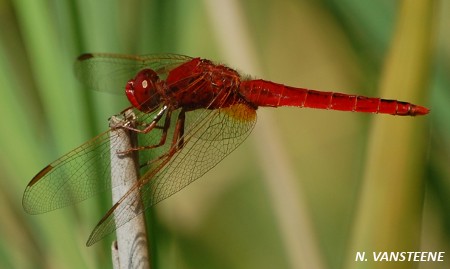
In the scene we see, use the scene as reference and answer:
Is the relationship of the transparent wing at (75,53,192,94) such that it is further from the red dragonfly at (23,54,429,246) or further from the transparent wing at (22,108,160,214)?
the transparent wing at (22,108,160,214)

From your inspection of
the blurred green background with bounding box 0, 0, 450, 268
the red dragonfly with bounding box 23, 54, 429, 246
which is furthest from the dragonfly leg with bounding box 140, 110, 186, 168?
the blurred green background with bounding box 0, 0, 450, 268

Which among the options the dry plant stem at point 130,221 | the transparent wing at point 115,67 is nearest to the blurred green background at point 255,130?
the transparent wing at point 115,67

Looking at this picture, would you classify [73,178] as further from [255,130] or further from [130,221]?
[255,130]

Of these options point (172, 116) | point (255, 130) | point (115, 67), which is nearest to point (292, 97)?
point (255, 130)

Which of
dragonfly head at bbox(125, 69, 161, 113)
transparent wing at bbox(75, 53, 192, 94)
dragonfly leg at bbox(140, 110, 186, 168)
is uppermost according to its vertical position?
transparent wing at bbox(75, 53, 192, 94)

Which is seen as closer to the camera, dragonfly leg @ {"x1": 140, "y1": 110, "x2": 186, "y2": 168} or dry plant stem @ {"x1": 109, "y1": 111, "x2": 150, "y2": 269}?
dry plant stem @ {"x1": 109, "y1": 111, "x2": 150, "y2": 269}

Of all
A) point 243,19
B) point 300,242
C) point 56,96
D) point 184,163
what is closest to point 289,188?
point 300,242
